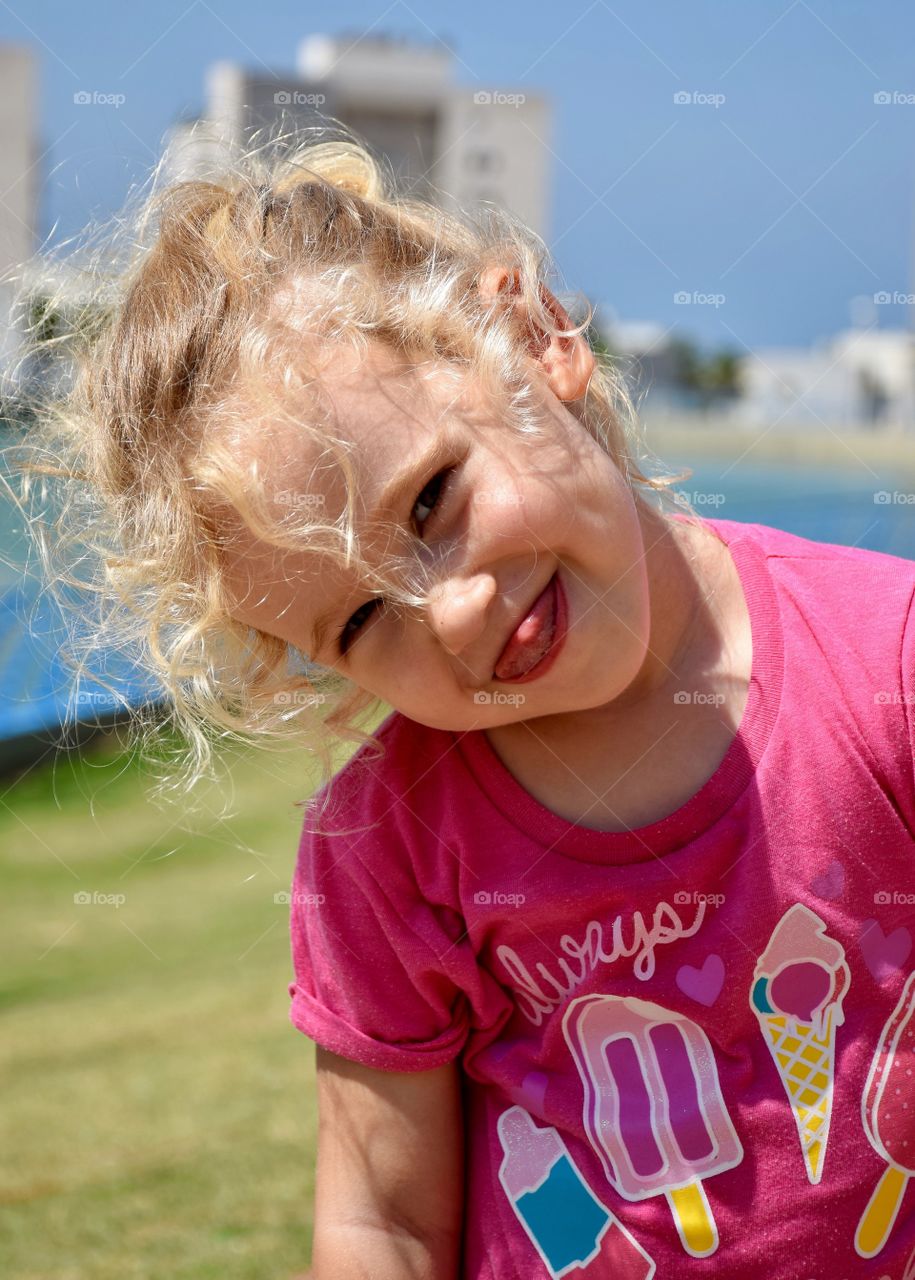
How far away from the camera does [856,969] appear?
1261 millimetres

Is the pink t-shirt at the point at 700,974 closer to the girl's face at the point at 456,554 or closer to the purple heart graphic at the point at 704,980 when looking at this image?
the purple heart graphic at the point at 704,980

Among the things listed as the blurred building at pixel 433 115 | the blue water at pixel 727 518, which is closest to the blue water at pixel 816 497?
the blue water at pixel 727 518

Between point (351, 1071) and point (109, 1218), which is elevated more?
point (351, 1071)

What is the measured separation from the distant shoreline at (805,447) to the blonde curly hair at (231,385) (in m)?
14.0

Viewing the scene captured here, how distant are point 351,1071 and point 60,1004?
7.16ft

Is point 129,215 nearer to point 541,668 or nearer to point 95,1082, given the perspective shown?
point 541,668

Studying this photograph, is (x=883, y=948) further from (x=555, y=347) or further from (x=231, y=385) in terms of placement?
(x=231, y=385)

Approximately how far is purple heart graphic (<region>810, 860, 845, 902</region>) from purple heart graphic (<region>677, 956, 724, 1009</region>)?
0.37 feet

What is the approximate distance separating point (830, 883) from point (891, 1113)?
23 cm

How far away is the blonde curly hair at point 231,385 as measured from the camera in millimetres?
1254

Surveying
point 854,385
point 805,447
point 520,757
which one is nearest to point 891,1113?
point 520,757

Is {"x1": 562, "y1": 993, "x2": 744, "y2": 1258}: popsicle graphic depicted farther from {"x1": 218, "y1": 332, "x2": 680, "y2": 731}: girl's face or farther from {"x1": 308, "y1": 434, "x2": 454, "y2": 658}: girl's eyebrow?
{"x1": 308, "y1": 434, "x2": 454, "y2": 658}: girl's eyebrow

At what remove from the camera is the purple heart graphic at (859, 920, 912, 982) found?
4.12 feet

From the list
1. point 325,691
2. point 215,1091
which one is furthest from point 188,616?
point 215,1091
